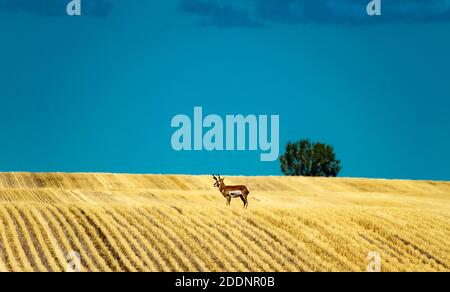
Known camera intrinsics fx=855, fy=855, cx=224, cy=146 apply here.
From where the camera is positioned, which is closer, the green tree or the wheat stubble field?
the wheat stubble field

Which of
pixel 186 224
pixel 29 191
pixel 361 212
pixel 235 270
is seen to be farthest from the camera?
pixel 29 191

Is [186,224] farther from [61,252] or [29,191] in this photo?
[29,191]

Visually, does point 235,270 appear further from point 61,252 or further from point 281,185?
point 281,185

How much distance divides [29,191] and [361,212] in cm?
2256

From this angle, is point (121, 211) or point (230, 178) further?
point (230, 178)

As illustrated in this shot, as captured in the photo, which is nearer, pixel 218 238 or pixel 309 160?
pixel 218 238

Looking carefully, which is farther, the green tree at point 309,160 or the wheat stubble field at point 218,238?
the green tree at point 309,160

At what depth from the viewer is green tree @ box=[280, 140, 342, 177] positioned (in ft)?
348

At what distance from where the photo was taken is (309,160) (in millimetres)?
106438

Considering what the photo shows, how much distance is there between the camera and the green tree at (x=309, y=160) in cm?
10594

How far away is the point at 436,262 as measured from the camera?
30.1 meters
